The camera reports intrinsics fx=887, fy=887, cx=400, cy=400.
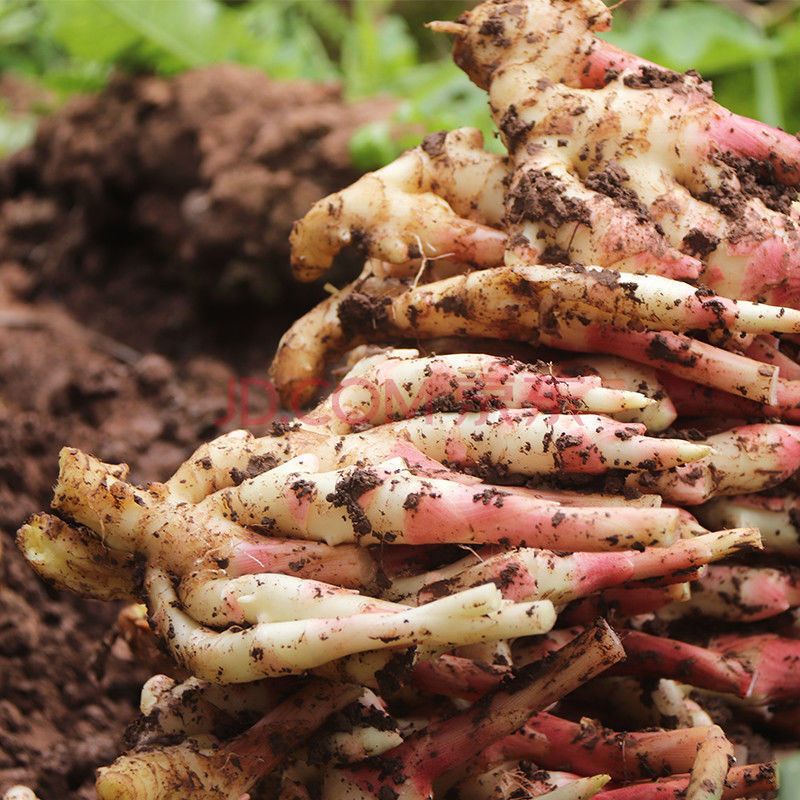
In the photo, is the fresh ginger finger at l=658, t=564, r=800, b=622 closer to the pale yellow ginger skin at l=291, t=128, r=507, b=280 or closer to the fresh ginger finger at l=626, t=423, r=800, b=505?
the fresh ginger finger at l=626, t=423, r=800, b=505

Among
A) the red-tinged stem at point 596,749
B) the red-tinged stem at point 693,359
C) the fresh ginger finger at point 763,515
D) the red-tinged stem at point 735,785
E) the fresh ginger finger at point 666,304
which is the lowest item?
the red-tinged stem at point 596,749

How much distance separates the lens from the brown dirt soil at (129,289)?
208 cm

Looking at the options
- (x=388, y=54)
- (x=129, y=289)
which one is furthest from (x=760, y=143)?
(x=388, y=54)

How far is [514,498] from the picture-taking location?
1277 mm

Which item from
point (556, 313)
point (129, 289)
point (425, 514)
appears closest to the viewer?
point (425, 514)

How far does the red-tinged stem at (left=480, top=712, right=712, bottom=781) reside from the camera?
4.60ft

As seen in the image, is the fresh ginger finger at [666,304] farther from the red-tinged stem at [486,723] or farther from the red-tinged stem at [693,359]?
the red-tinged stem at [486,723]

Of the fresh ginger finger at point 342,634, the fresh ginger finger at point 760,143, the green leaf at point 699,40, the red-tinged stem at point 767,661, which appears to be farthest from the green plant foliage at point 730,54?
the fresh ginger finger at point 342,634

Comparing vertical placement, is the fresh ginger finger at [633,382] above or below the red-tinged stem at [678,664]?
above

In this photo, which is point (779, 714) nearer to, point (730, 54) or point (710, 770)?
point (710, 770)

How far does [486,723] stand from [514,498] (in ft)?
1.20

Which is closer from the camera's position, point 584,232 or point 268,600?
point 268,600

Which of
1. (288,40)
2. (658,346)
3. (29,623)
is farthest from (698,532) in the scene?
(288,40)

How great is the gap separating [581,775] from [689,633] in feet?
1.27
